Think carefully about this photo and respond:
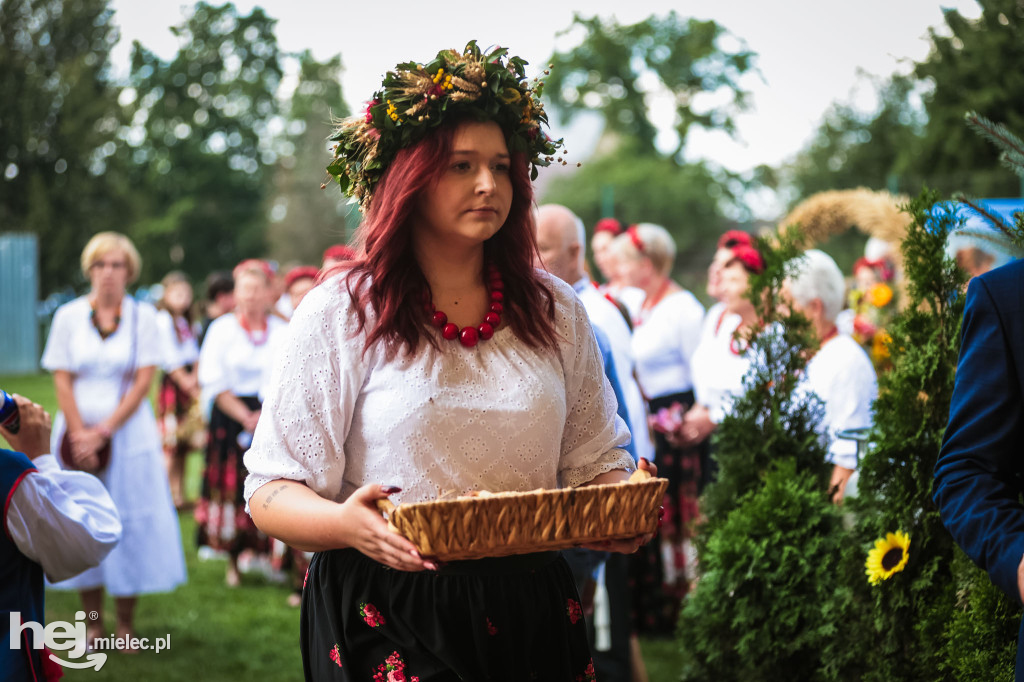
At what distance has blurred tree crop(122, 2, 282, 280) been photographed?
30.0 m

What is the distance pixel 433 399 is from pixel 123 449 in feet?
14.1

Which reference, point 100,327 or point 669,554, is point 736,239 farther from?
point 100,327

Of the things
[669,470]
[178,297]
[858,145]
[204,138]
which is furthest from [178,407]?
[204,138]

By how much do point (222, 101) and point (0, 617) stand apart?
31.6 meters

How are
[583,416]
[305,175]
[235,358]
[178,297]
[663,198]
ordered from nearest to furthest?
[583,416] < [235,358] < [178,297] < [663,198] < [305,175]

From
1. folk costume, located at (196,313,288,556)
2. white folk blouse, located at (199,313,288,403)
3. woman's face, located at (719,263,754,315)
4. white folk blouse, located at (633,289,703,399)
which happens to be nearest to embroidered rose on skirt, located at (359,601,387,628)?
woman's face, located at (719,263,754,315)

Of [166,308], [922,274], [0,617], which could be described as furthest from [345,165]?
[166,308]

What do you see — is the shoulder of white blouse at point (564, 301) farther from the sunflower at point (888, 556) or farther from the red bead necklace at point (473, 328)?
the sunflower at point (888, 556)

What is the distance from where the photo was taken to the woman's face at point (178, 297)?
36.4 ft

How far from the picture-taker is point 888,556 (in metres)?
3.28

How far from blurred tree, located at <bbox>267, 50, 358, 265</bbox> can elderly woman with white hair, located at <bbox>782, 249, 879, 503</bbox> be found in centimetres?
2915

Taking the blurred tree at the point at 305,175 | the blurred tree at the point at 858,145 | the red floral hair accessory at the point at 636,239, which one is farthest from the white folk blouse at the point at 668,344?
the blurred tree at the point at 305,175

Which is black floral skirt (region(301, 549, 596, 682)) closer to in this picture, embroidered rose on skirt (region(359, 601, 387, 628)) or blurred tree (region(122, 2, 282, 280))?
embroidered rose on skirt (region(359, 601, 387, 628))

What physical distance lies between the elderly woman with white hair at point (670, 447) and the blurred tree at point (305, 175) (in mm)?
27495
